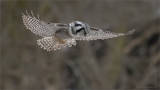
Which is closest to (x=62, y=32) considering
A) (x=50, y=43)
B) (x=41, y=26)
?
(x=41, y=26)

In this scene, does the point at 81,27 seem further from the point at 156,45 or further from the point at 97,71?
the point at 156,45

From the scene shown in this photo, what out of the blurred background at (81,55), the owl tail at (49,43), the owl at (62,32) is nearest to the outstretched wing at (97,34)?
the owl at (62,32)

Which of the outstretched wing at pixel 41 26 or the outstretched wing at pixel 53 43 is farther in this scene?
the outstretched wing at pixel 53 43

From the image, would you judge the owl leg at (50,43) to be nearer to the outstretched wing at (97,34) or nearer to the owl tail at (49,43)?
the owl tail at (49,43)

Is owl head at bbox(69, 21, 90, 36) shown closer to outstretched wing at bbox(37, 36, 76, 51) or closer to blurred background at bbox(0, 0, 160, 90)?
outstretched wing at bbox(37, 36, 76, 51)

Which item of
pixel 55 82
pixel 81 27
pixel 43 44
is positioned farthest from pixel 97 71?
pixel 81 27

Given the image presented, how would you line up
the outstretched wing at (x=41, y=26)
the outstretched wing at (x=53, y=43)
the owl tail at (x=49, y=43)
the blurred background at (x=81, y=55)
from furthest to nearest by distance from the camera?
the blurred background at (x=81, y=55) → the owl tail at (x=49, y=43) → the outstretched wing at (x=53, y=43) → the outstretched wing at (x=41, y=26)

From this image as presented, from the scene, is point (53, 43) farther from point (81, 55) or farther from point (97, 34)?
point (81, 55)
